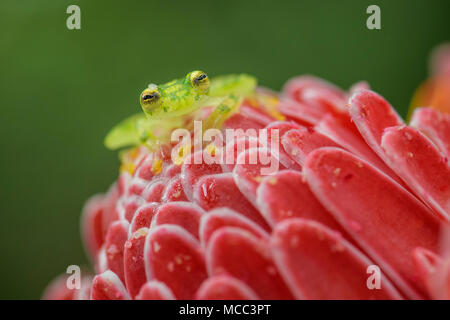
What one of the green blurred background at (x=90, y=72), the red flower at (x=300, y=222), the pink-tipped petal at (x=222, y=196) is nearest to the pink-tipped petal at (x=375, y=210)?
the red flower at (x=300, y=222)

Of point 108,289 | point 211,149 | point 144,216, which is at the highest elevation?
point 211,149

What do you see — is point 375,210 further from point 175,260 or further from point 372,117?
point 175,260

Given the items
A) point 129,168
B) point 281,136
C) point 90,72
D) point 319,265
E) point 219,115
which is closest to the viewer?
point 319,265

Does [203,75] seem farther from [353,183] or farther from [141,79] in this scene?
[141,79]

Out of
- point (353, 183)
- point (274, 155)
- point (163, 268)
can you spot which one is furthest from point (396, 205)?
point (163, 268)

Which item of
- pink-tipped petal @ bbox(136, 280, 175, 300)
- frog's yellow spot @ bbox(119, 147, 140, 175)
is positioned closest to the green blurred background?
frog's yellow spot @ bbox(119, 147, 140, 175)

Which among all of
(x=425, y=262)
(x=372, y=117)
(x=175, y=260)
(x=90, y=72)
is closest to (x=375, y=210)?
(x=425, y=262)

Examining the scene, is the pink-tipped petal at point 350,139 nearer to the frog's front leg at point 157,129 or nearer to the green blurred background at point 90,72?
the frog's front leg at point 157,129
